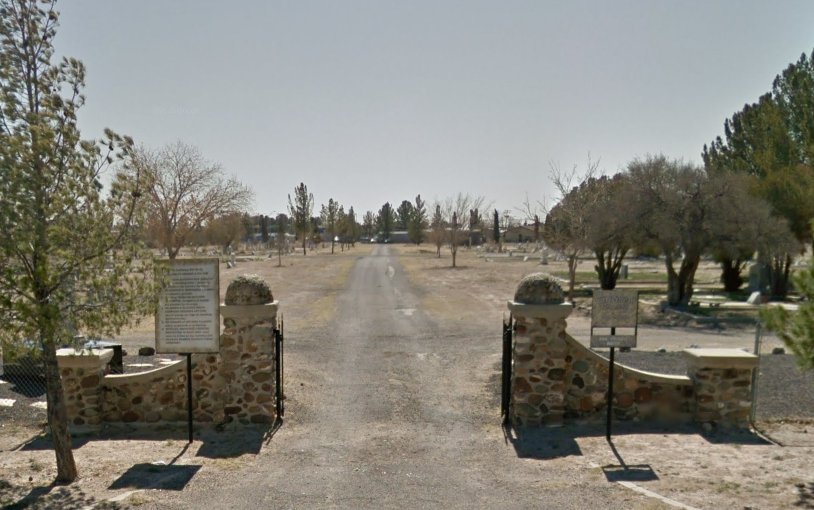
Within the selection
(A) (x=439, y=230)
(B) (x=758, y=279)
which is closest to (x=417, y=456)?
(B) (x=758, y=279)

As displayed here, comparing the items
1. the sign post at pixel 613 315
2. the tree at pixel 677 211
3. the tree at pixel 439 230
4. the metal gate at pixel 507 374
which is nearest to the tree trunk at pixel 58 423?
the metal gate at pixel 507 374

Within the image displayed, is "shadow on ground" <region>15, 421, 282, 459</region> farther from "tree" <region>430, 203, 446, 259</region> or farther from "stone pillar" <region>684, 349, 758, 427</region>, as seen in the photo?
"tree" <region>430, 203, 446, 259</region>

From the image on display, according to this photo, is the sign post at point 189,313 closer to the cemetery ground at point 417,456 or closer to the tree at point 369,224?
the cemetery ground at point 417,456

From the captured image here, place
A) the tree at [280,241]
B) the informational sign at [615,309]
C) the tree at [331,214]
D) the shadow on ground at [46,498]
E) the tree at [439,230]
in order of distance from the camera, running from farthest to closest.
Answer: the tree at [331,214], the tree at [439,230], the tree at [280,241], the informational sign at [615,309], the shadow on ground at [46,498]

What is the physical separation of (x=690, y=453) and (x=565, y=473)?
176cm

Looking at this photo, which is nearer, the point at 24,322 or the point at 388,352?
the point at 24,322

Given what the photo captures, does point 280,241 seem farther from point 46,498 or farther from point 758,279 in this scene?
point 46,498

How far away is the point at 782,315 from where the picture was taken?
634 centimetres

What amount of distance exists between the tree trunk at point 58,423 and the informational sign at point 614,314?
649cm

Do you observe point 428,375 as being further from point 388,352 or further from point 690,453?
point 690,453

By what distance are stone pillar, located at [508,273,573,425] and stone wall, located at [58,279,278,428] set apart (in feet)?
11.5

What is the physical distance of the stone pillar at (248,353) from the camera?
842 cm

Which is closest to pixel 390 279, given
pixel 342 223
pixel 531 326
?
pixel 531 326

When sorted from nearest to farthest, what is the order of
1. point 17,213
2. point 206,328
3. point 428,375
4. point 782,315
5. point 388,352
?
1. point 17,213
2. point 782,315
3. point 206,328
4. point 428,375
5. point 388,352
